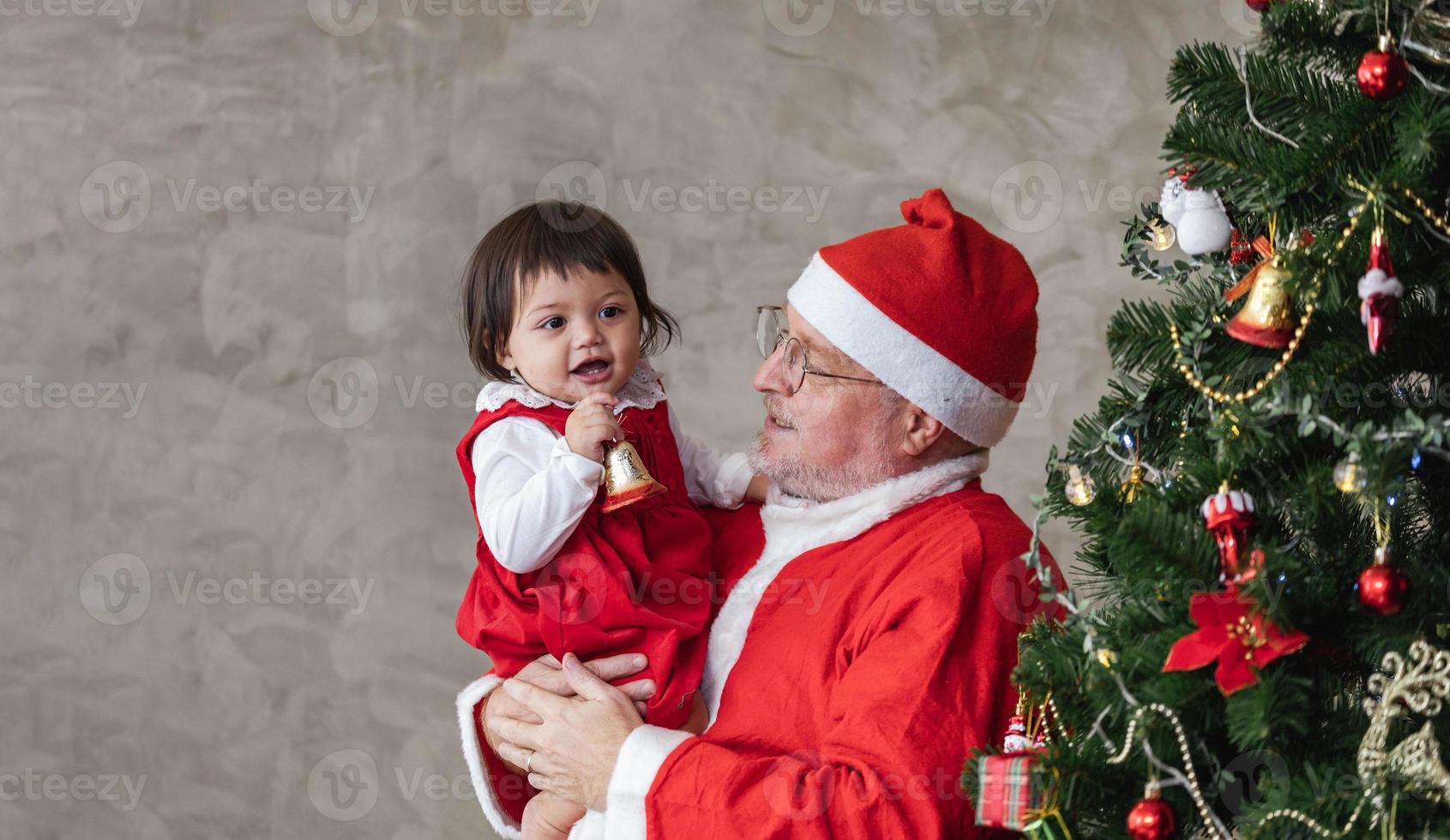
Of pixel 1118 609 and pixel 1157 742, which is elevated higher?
pixel 1118 609

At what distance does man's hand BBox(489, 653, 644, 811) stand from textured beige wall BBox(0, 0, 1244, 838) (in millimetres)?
1736

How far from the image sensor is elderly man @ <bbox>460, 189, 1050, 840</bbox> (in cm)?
168

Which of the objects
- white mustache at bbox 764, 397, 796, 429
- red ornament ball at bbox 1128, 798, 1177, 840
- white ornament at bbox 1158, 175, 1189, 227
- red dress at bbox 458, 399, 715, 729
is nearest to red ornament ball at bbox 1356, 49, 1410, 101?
white ornament at bbox 1158, 175, 1189, 227

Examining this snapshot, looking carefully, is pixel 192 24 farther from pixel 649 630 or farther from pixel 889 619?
pixel 889 619

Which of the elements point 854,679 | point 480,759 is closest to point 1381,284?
point 854,679

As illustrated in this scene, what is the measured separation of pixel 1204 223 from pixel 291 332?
2.92 meters

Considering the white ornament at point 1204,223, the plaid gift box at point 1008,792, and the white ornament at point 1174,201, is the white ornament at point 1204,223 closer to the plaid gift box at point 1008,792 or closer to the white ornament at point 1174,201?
the white ornament at point 1174,201

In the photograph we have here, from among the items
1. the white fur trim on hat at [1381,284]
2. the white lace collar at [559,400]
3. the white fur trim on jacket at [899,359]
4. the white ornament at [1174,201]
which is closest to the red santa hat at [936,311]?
the white fur trim on jacket at [899,359]

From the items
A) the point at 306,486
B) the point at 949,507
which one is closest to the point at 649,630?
the point at 949,507

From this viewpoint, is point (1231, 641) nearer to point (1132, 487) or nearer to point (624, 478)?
point (1132, 487)

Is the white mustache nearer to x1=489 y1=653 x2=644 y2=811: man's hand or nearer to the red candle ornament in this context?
x1=489 y1=653 x2=644 y2=811: man's hand

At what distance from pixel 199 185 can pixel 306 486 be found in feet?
2.93

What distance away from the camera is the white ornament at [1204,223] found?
1412 mm

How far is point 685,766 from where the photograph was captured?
1.76 metres
